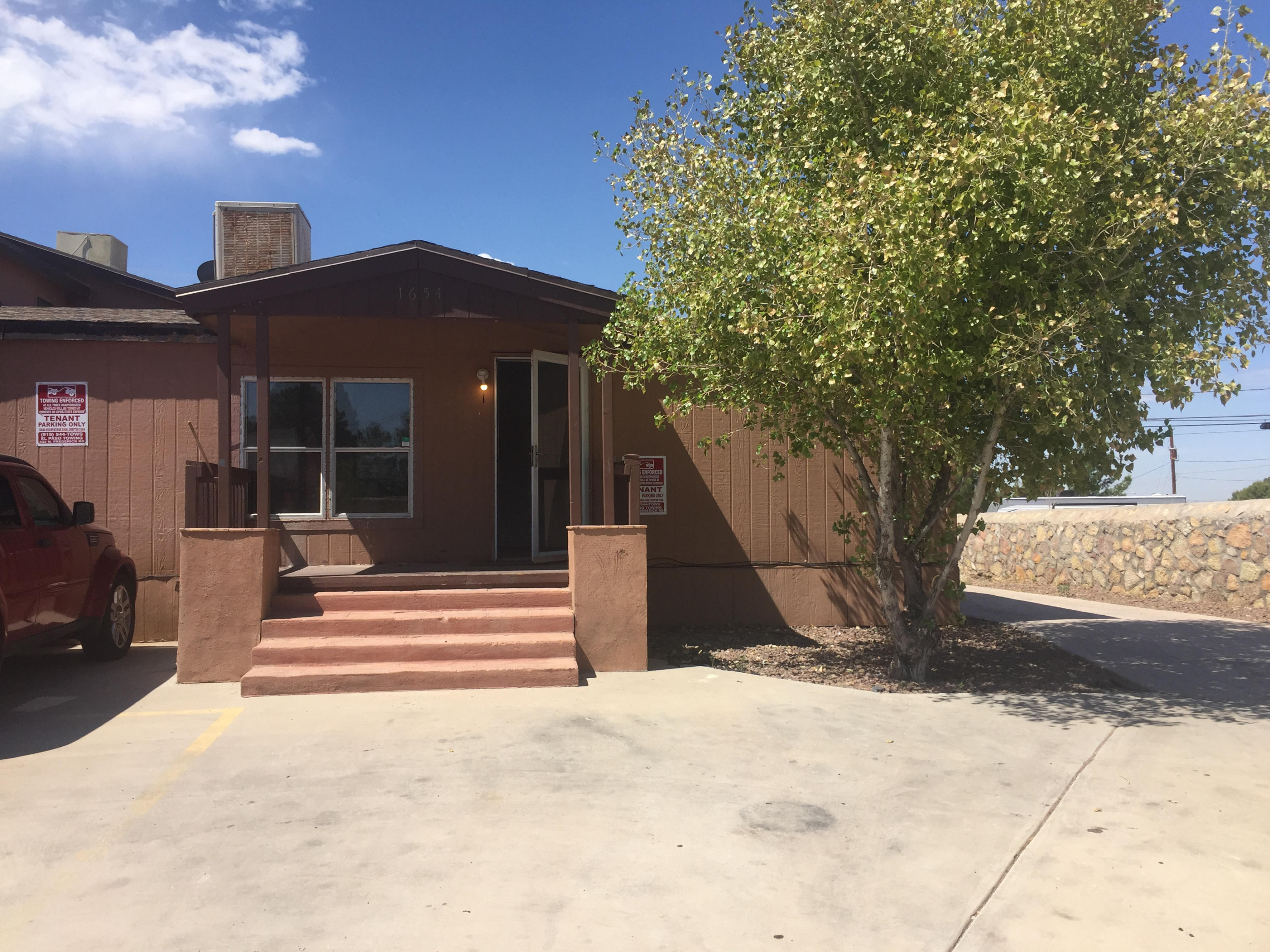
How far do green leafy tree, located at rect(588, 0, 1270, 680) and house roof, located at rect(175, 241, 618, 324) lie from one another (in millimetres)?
772

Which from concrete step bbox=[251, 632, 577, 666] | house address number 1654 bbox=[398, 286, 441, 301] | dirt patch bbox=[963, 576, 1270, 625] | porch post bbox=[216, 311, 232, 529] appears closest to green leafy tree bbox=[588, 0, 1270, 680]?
house address number 1654 bbox=[398, 286, 441, 301]

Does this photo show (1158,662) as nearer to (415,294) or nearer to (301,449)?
(415,294)

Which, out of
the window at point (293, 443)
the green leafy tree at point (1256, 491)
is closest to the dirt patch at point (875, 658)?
the window at point (293, 443)

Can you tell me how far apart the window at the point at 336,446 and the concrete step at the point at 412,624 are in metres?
2.39

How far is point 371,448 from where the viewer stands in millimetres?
9695

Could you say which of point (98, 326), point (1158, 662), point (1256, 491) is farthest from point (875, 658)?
point (1256, 491)

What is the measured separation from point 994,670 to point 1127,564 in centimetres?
856

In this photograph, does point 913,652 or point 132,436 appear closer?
point 913,652

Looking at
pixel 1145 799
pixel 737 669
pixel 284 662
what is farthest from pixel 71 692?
pixel 1145 799

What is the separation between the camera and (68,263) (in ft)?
45.2

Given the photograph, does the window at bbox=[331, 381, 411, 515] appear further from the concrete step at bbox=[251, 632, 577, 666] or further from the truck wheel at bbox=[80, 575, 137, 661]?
the concrete step at bbox=[251, 632, 577, 666]

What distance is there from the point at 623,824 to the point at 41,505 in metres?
5.70

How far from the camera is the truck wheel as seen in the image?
25.6 ft

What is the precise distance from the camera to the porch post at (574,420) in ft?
26.0
